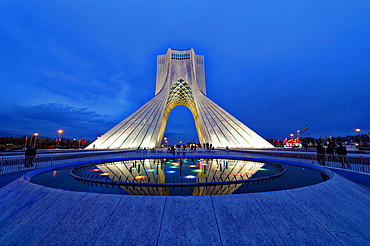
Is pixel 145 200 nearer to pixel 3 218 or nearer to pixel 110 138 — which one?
pixel 3 218

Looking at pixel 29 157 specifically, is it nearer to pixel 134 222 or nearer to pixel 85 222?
pixel 85 222

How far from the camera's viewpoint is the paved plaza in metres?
2.53

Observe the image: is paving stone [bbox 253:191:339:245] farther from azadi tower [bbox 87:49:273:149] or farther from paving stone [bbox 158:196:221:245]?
azadi tower [bbox 87:49:273:149]

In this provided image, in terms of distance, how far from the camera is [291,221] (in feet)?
9.33

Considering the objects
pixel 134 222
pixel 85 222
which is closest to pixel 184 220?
pixel 134 222

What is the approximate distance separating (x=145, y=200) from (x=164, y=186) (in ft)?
4.79

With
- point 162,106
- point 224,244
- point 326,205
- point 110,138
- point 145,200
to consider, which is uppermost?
point 162,106

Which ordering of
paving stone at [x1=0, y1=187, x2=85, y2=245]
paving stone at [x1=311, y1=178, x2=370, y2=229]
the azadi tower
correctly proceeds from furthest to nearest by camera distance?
the azadi tower
paving stone at [x1=311, y1=178, x2=370, y2=229]
paving stone at [x1=0, y1=187, x2=85, y2=245]

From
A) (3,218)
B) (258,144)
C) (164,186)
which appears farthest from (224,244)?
(258,144)

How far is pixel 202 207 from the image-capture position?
2938mm

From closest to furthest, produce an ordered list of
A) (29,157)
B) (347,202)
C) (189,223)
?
1. (189,223)
2. (347,202)
3. (29,157)

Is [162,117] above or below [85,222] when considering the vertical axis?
above

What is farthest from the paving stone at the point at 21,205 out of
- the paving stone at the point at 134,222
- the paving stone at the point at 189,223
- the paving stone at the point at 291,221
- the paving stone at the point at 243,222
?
the paving stone at the point at 291,221

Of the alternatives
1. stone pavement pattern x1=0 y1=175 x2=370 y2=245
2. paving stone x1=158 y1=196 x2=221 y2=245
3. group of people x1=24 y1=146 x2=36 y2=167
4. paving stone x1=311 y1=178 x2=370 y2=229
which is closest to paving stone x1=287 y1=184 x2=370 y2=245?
stone pavement pattern x1=0 y1=175 x2=370 y2=245
